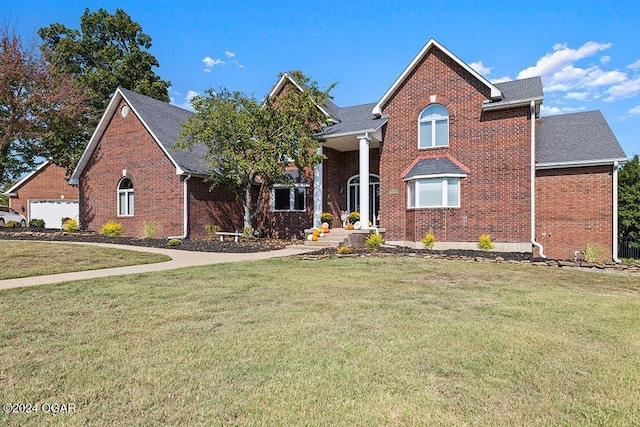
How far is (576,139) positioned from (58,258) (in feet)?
62.4

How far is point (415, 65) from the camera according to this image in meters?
15.8

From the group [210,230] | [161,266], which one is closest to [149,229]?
[210,230]

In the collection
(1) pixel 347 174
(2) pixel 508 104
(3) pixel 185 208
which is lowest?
(3) pixel 185 208

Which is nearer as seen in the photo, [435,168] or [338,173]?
[435,168]

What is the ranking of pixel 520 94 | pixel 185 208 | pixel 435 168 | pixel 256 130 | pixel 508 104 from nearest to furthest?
1. pixel 508 104
2. pixel 520 94
3. pixel 435 168
4. pixel 256 130
5. pixel 185 208

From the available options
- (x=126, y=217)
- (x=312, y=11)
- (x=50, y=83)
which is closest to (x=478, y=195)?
(x=312, y=11)

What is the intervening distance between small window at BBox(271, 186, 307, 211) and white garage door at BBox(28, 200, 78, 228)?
64.6 ft

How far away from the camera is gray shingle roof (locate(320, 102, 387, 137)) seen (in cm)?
1619

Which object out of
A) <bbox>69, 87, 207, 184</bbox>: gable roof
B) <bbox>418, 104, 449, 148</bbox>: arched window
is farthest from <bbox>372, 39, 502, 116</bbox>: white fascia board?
<bbox>69, 87, 207, 184</bbox>: gable roof

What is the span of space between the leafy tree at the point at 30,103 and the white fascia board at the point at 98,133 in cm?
273

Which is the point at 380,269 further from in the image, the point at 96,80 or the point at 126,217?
the point at 96,80

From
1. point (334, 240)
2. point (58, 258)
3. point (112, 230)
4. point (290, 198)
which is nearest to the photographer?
point (58, 258)

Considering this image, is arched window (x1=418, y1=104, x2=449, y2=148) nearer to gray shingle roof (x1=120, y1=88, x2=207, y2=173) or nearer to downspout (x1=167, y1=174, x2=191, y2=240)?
gray shingle roof (x1=120, y1=88, x2=207, y2=173)

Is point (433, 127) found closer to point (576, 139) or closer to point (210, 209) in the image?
point (576, 139)
